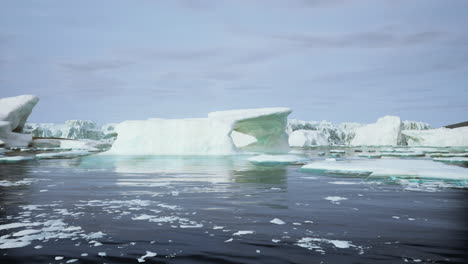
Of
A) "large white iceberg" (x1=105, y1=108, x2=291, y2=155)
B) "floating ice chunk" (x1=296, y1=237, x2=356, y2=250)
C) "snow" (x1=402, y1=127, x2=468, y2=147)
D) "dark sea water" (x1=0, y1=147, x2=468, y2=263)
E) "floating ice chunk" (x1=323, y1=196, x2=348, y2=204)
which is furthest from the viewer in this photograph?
"snow" (x1=402, y1=127, x2=468, y2=147)

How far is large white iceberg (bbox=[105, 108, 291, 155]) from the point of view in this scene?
84.6 ft

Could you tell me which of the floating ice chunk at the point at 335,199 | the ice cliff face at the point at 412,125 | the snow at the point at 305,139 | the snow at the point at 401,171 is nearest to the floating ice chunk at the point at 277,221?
the floating ice chunk at the point at 335,199

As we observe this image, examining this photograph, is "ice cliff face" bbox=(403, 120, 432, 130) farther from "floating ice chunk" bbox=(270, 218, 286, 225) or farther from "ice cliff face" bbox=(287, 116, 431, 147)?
"floating ice chunk" bbox=(270, 218, 286, 225)

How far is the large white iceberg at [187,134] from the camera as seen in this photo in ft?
84.6

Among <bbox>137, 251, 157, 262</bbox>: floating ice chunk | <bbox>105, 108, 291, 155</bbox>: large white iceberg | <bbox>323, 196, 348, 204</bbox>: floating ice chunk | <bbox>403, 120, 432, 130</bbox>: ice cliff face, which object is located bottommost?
<bbox>137, 251, 157, 262</bbox>: floating ice chunk

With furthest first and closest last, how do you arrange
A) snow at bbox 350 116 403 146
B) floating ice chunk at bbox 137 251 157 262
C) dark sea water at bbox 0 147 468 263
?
snow at bbox 350 116 403 146 < dark sea water at bbox 0 147 468 263 < floating ice chunk at bbox 137 251 157 262

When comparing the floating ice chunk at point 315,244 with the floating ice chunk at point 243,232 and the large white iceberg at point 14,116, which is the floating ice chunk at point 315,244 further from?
the large white iceberg at point 14,116

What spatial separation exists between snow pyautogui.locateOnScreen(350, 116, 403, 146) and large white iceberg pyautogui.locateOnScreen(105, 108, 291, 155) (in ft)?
141

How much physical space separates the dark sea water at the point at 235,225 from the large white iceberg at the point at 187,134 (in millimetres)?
17639

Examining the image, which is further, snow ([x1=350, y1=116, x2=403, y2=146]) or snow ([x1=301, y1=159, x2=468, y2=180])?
snow ([x1=350, y1=116, x2=403, y2=146])

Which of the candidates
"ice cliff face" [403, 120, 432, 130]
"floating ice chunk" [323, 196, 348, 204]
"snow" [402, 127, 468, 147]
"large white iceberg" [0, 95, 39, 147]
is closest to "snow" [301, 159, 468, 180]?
"floating ice chunk" [323, 196, 348, 204]

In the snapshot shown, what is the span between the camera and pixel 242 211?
559 centimetres

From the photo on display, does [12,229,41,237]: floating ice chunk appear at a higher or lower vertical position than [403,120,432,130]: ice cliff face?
lower

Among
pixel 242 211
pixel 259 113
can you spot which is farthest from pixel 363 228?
pixel 259 113
